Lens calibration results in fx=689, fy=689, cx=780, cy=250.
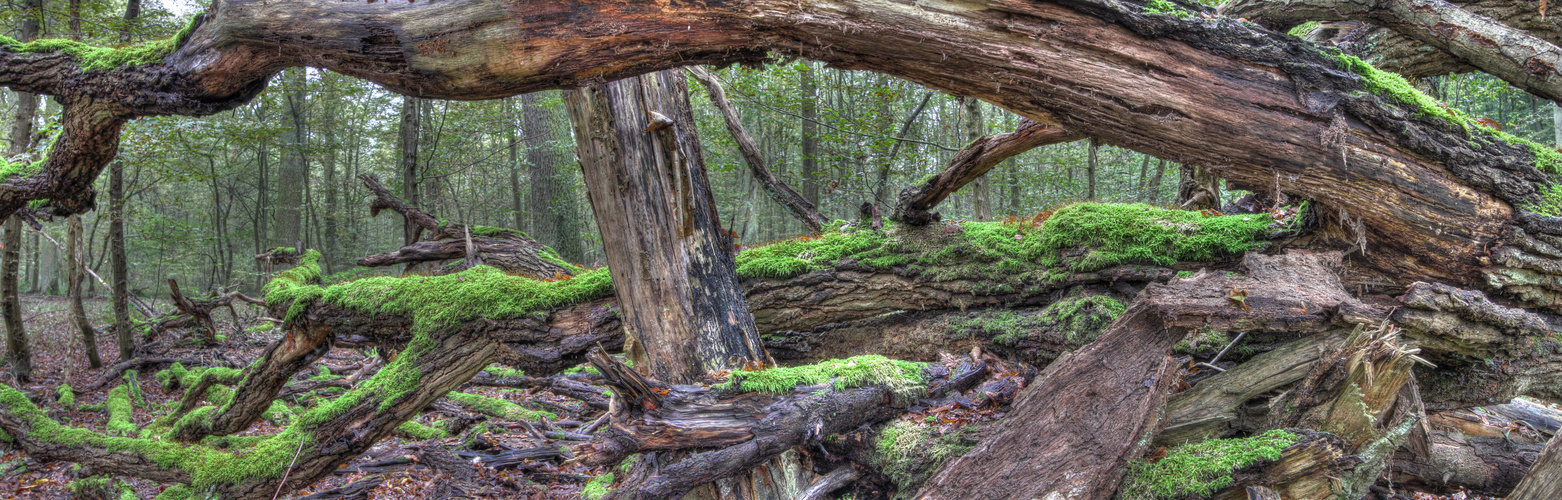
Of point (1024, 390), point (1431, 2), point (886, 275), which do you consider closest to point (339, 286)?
point (886, 275)

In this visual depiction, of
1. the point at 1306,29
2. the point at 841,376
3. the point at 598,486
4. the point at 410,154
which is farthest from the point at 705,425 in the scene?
the point at 410,154

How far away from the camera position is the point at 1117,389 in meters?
3.18

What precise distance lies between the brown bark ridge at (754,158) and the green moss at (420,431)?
3.87 metres

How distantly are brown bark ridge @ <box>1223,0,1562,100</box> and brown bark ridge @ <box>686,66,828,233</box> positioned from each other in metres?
3.64

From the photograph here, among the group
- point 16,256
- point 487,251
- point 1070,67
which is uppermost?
point 1070,67

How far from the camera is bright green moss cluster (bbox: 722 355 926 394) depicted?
348cm

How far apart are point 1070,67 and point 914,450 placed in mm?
1947

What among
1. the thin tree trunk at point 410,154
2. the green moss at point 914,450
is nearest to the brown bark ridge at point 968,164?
the green moss at point 914,450

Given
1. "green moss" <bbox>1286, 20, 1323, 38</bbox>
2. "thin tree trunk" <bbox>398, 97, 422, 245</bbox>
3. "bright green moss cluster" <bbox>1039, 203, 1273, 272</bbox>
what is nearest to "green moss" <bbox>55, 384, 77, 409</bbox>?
"thin tree trunk" <bbox>398, 97, 422, 245</bbox>

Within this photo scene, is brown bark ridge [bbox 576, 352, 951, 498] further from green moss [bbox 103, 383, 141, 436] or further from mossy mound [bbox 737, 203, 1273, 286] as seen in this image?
green moss [bbox 103, 383, 141, 436]

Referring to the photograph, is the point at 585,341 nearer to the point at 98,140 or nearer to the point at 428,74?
the point at 428,74

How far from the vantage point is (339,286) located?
525 cm

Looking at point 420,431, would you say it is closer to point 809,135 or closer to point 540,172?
point 540,172

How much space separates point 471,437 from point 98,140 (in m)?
3.49
